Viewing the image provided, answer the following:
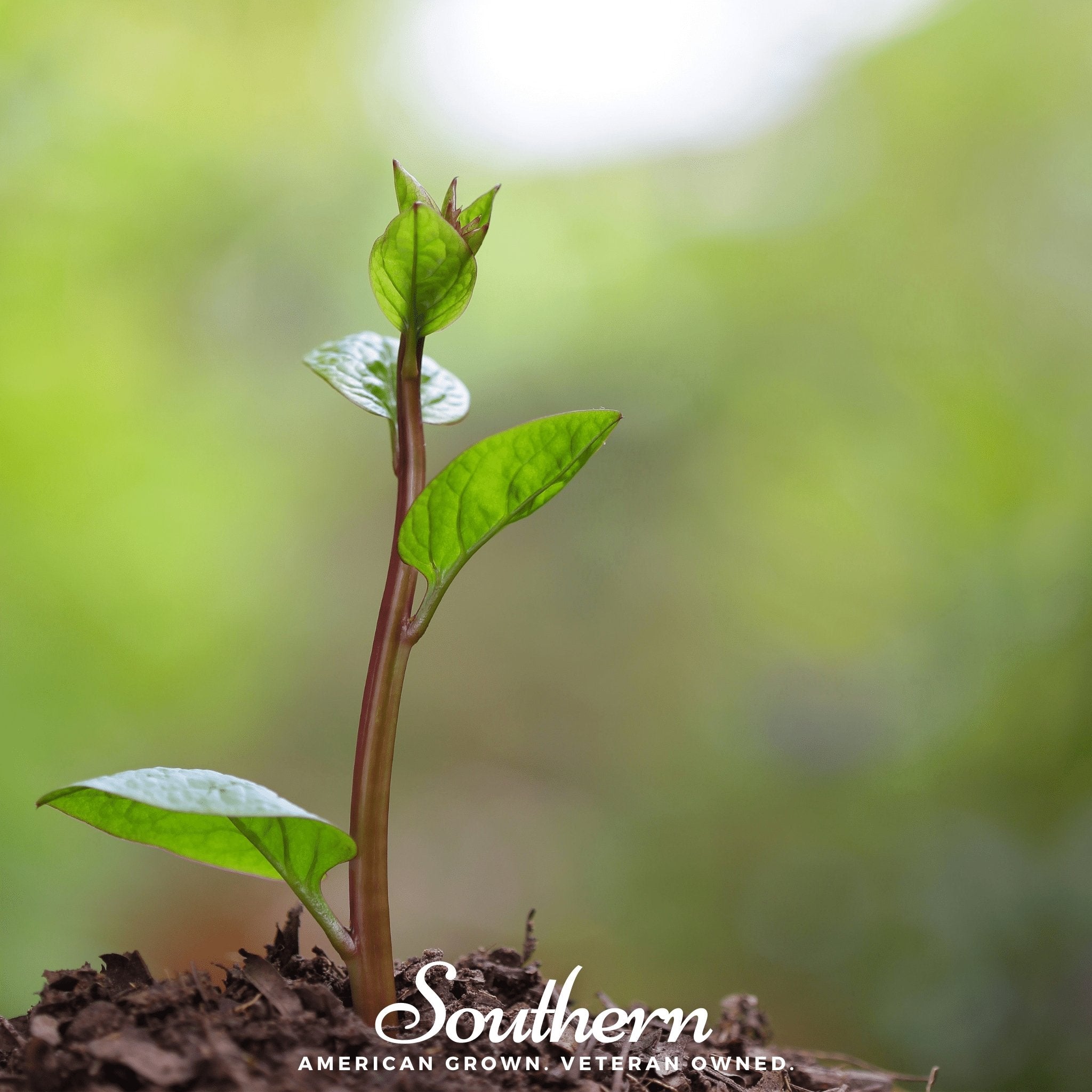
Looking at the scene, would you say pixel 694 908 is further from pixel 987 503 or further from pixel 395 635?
pixel 395 635

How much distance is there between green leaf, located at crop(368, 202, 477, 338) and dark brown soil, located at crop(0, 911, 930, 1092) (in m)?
0.36

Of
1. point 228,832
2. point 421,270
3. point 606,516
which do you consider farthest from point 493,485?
point 606,516

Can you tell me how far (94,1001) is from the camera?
458 mm

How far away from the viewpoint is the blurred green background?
1.56 metres

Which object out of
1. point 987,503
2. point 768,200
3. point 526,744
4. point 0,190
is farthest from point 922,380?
point 0,190

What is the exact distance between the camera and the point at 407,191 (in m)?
0.49

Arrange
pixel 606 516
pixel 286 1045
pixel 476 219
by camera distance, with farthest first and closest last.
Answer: pixel 606 516 → pixel 476 219 → pixel 286 1045

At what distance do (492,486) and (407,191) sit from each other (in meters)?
0.17

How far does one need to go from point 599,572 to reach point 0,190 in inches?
53.2

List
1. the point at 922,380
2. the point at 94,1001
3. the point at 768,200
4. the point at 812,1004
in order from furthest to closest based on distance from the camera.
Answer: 1. the point at 768,200
2. the point at 922,380
3. the point at 812,1004
4. the point at 94,1001

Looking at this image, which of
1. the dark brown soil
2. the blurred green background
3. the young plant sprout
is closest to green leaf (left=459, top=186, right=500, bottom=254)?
Answer: the young plant sprout

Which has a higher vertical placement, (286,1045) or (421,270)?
(421,270)

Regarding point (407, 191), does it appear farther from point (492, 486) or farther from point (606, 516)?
point (606, 516)

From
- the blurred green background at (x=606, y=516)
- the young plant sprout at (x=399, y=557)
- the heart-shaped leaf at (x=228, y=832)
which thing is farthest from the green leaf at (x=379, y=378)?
the blurred green background at (x=606, y=516)
